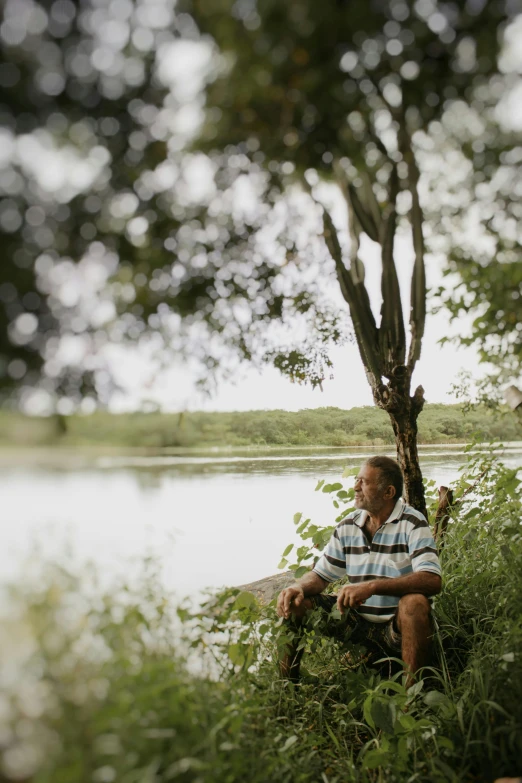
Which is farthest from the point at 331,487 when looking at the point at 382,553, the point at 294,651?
the point at 294,651

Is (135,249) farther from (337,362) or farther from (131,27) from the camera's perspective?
(337,362)

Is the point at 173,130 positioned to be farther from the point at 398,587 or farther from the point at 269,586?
the point at 269,586

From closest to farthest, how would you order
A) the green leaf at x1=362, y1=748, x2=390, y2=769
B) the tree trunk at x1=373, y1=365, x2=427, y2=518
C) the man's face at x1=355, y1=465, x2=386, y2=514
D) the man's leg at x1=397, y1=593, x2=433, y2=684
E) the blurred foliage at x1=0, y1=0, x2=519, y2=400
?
1. the blurred foliage at x1=0, y1=0, x2=519, y2=400
2. the green leaf at x1=362, y1=748, x2=390, y2=769
3. the man's leg at x1=397, y1=593, x2=433, y2=684
4. the man's face at x1=355, y1=465, x2=386, y2=514
5. the tree trunk at x1=373, y1=365, x2=427, y2=518

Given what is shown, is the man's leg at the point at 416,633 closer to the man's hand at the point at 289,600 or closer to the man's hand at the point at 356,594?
the man's hand at the point at 356,594

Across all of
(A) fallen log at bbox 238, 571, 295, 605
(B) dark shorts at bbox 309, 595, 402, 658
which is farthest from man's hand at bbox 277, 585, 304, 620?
(A) fallen log at bbox 238, 571, 295, 605

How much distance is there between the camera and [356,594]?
93.5 inches

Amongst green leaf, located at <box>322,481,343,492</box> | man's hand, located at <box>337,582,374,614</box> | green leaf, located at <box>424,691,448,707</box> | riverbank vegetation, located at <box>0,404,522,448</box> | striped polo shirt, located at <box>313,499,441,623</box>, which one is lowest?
green leaf, located at <box>424,691,448,707</box>

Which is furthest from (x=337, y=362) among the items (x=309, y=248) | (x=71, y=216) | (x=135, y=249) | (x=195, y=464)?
(x=71, y=216)

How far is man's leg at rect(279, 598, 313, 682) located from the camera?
2.52 meters

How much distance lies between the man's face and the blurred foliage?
1.22 meters

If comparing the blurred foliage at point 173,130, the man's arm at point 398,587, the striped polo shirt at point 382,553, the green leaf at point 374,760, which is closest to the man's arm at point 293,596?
the striped polo shirt at point 382,553

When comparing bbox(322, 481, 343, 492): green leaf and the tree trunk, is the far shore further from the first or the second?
the tree trunk

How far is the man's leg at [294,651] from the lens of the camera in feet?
8.26

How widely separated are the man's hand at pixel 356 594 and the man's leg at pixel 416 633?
0.57 feet
